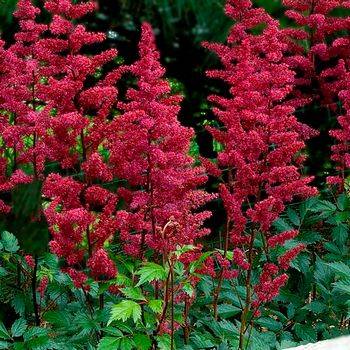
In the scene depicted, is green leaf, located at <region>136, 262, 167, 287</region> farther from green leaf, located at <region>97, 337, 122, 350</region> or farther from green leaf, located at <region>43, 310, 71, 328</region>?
green leaf, located at <region>43, 310, 71, 328</region>

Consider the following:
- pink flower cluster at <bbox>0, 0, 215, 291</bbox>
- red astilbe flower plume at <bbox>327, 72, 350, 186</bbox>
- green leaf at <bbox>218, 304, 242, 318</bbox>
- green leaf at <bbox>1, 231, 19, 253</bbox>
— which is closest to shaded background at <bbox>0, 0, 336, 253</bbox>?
green leaf at <bbox>1, 231, 19, 253</bbox>

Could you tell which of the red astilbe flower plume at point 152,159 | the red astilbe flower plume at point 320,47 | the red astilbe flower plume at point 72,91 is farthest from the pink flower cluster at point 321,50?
the red astilbe flower plume at point 72,91

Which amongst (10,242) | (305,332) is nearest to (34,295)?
(10,242)

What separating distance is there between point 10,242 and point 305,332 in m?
1.32

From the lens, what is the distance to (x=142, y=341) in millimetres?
3070

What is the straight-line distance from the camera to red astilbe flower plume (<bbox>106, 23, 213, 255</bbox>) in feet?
10.7

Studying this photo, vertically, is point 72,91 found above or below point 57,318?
above

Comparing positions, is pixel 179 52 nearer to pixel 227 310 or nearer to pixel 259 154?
pixel 259 154

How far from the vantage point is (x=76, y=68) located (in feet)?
11.0

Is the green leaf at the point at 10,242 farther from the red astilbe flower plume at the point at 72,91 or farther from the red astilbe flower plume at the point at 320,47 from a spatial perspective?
the red astilbe flower plume at the point at 320,47

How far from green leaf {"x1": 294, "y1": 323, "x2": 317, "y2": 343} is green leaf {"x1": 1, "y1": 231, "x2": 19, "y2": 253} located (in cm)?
126

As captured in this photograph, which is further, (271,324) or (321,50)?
(321,50)

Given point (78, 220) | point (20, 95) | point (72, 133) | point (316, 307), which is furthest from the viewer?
point (316, 307)

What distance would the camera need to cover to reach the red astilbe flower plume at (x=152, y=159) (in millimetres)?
3250
